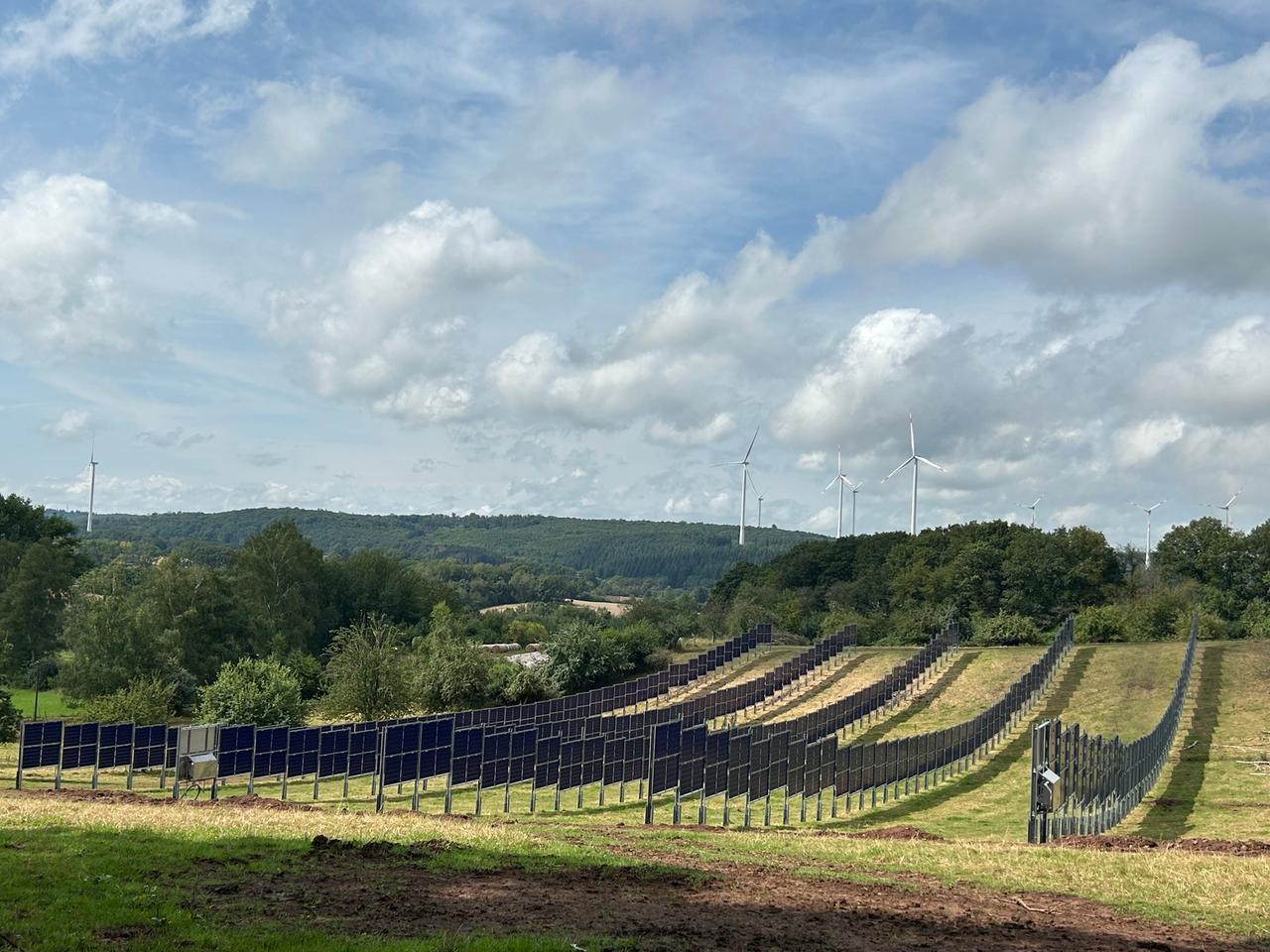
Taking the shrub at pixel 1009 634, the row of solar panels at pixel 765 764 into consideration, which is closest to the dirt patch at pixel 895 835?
the row of solar panels at pixel 765 764

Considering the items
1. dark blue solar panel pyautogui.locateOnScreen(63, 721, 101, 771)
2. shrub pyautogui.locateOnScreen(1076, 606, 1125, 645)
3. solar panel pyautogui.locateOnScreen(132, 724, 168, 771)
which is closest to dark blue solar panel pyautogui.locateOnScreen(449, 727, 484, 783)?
solar panel pyautogui.locateOnScreen(132, 724, 168, 771)

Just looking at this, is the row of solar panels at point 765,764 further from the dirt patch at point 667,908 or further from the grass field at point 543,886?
the dirt patch at point 667,908

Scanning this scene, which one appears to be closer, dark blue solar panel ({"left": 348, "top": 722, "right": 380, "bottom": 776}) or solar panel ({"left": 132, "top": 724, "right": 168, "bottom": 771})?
dark blue solar panel ({"left": 348, "top": 722, "right": 380, "bottom": 776})

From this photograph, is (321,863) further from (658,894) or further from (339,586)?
(339,586)

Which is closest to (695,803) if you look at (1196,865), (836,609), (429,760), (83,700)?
(429,760)

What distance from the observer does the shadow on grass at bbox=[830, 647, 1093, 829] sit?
39294mm

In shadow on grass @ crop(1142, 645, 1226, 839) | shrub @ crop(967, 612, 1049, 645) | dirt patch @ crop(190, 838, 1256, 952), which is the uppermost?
shrub @ crop(967, 612, 1049, 645)

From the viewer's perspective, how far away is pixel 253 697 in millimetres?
61312

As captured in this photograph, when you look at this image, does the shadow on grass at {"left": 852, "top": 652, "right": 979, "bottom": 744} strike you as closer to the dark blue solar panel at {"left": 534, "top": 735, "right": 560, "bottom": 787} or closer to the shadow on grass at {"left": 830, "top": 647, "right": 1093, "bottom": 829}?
the shadow on grass at {"left": 830, "top": 647, "right": 1093, "bottom": 829}

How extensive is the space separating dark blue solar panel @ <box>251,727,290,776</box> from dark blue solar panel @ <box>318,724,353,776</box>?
1.20 meters

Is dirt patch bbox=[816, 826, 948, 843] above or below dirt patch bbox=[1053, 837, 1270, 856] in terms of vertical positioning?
below

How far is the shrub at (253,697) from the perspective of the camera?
61.0 metres

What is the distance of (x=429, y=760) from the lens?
3591cm

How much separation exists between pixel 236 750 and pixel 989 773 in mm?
29888
